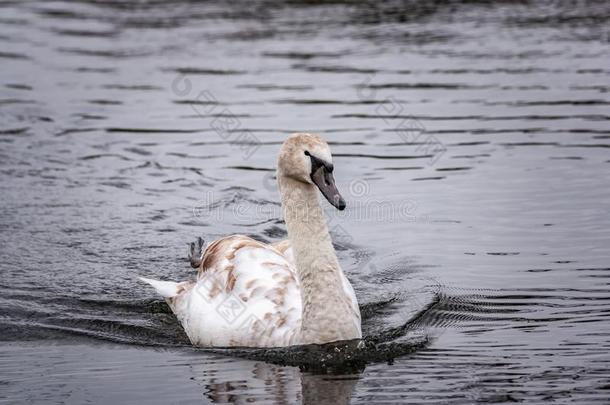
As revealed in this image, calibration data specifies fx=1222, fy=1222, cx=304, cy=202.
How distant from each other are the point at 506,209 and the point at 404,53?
25.1 feet

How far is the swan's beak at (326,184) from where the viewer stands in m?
8.48

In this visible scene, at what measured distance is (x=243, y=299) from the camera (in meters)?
9.38

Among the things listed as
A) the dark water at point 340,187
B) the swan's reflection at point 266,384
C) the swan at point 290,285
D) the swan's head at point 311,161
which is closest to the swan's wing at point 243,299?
the swan at point 290,285

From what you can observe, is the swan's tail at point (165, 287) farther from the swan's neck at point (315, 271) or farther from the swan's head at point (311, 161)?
the swan's head at point (311, 161)

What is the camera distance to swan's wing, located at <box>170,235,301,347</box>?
9.07 metres

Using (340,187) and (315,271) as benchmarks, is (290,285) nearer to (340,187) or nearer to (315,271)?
(315,271)

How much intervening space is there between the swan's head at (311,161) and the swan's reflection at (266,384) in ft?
4.10

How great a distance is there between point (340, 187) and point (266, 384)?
5.86 meters

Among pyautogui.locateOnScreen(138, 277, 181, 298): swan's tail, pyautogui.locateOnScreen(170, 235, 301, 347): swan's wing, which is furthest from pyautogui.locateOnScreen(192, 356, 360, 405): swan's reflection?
pyautogui.locateOnScreen(138, 277, 181, 298): swan's tail

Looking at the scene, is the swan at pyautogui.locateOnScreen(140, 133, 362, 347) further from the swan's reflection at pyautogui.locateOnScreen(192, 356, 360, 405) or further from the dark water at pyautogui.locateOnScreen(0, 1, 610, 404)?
the swan's reflection at pyautogui.locateOnScreen(192, 356, 360, 405)

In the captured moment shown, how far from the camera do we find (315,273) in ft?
29.2

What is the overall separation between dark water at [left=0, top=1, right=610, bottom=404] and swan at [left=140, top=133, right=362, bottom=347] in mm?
214

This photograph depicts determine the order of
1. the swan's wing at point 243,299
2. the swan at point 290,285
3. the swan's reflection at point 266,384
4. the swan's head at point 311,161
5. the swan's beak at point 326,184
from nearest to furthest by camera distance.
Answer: the swan's reflection at point 266,384
the swan's beak at point 326,184
the swan's head at point 311,161
the swan at point 290,285
the swan's wing at point 243,299

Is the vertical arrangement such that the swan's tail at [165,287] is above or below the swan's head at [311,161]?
below
